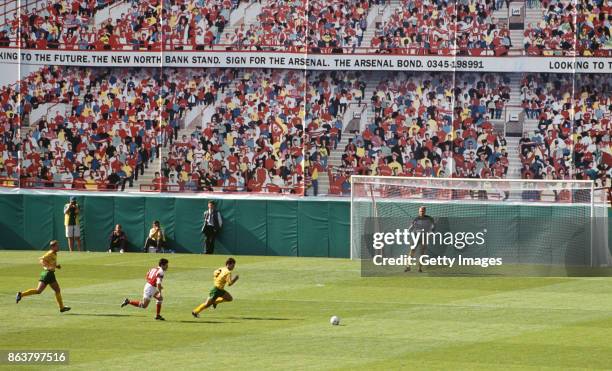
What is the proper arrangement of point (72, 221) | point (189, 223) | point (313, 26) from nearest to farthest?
point (189, 223) < point (72, 221) < point (313, 26)

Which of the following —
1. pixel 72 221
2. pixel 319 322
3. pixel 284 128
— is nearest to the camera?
pixel 319 322

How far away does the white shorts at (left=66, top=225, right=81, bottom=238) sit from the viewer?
134 ft

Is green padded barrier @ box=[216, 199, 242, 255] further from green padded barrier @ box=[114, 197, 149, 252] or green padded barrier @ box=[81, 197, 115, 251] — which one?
green padded barrier @ box=[81, 197, 115, 251]

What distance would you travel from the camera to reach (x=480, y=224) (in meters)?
34.1

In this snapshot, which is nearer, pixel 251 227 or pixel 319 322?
pixel 319 322

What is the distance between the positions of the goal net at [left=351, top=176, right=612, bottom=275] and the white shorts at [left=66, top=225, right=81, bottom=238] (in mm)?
10396

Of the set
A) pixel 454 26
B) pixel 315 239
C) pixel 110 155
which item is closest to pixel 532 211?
pixel 315 239

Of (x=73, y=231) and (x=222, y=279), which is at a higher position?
(x=222, y=279)

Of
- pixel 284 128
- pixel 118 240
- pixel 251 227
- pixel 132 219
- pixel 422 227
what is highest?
pixel 284 128

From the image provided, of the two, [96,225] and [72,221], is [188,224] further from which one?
[72,221]

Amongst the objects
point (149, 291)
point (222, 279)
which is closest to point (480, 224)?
point (222, 279)

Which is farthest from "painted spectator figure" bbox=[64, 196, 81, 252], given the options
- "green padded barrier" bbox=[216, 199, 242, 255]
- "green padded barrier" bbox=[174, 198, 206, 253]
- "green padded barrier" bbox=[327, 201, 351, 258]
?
"green padded barrier" bbox=[327, 201, 351, 258]

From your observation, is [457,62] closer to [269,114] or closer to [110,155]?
[269,114]

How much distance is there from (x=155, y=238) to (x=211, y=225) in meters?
2.06
